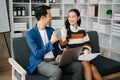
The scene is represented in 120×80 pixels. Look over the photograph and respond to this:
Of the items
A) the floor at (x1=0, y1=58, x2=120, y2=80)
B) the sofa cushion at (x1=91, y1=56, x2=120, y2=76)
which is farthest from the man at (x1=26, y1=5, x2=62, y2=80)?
the floor at (x1=0, y1=58, x2=120, y2=80)

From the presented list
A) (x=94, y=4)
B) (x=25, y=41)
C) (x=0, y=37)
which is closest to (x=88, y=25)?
(x=94, y=4)

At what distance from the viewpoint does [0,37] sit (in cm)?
487

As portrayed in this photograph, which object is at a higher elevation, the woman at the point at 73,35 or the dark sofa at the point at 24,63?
the woman at the point at 73,35

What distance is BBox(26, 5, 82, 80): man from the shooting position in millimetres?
2363

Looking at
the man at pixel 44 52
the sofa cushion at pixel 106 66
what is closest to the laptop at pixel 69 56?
the man at pixel 44 52

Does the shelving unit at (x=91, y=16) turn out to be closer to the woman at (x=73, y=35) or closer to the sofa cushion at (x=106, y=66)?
the sofa cushion at (x=106, y=66)

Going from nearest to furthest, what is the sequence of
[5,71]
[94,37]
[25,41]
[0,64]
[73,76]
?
1. [73,76]
2. [25,41]
3. [94,37]
4. [5,71]
5. [0,64]

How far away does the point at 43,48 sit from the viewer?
7.82 ft

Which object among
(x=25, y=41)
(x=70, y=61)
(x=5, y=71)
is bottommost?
(x=5, y=71)

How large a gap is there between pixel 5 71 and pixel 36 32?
72.5 inches

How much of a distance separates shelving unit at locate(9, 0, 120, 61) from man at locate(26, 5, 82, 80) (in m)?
1.72

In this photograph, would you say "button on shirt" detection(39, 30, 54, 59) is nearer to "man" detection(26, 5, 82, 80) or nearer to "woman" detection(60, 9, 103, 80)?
"man" detection(26, 5, 82, 80)

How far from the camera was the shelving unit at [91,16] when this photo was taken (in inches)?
165

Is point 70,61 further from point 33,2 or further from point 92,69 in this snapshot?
point 33,2
